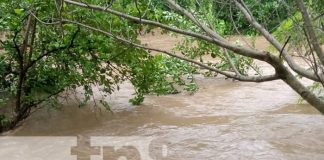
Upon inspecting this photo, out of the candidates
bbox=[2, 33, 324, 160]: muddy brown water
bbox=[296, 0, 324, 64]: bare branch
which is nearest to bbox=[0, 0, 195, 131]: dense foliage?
bbox=[2, 33, 324, 160]: muddy brown water

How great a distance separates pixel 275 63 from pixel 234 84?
22.9 feet

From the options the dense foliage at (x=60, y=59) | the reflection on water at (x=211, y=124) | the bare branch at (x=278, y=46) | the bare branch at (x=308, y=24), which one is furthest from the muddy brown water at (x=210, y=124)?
the bare branch at (x=308, y=24)

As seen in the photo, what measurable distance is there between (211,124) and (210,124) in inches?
0.6

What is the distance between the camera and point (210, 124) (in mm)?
7215

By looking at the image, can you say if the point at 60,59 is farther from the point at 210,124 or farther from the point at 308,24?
the point at 308,24

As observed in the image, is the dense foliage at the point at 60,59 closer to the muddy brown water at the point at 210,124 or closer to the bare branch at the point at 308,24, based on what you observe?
the muddy brown water at the point at 210,124

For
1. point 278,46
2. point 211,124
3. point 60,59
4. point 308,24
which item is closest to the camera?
point 308,24

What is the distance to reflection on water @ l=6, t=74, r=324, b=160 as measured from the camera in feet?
19.7

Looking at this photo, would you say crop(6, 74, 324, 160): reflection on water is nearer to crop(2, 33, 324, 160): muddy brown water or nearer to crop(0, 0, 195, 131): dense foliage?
crop(2, 33, 324, 160): muddy brown water

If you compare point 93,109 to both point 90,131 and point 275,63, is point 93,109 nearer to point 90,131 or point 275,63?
point 90,131

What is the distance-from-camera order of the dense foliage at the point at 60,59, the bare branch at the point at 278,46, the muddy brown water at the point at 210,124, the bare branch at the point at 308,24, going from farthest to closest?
1. the dense foliage at the point at 60,59
2. the muddy brown water at the point at 210,124
3. the bare branch at the point at 278,46
4. the bare branch at the point at 308,24

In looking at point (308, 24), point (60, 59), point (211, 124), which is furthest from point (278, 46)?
point (60, 59)

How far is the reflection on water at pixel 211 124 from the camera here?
19.7 ft

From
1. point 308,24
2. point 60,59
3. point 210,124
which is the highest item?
point 308,24
